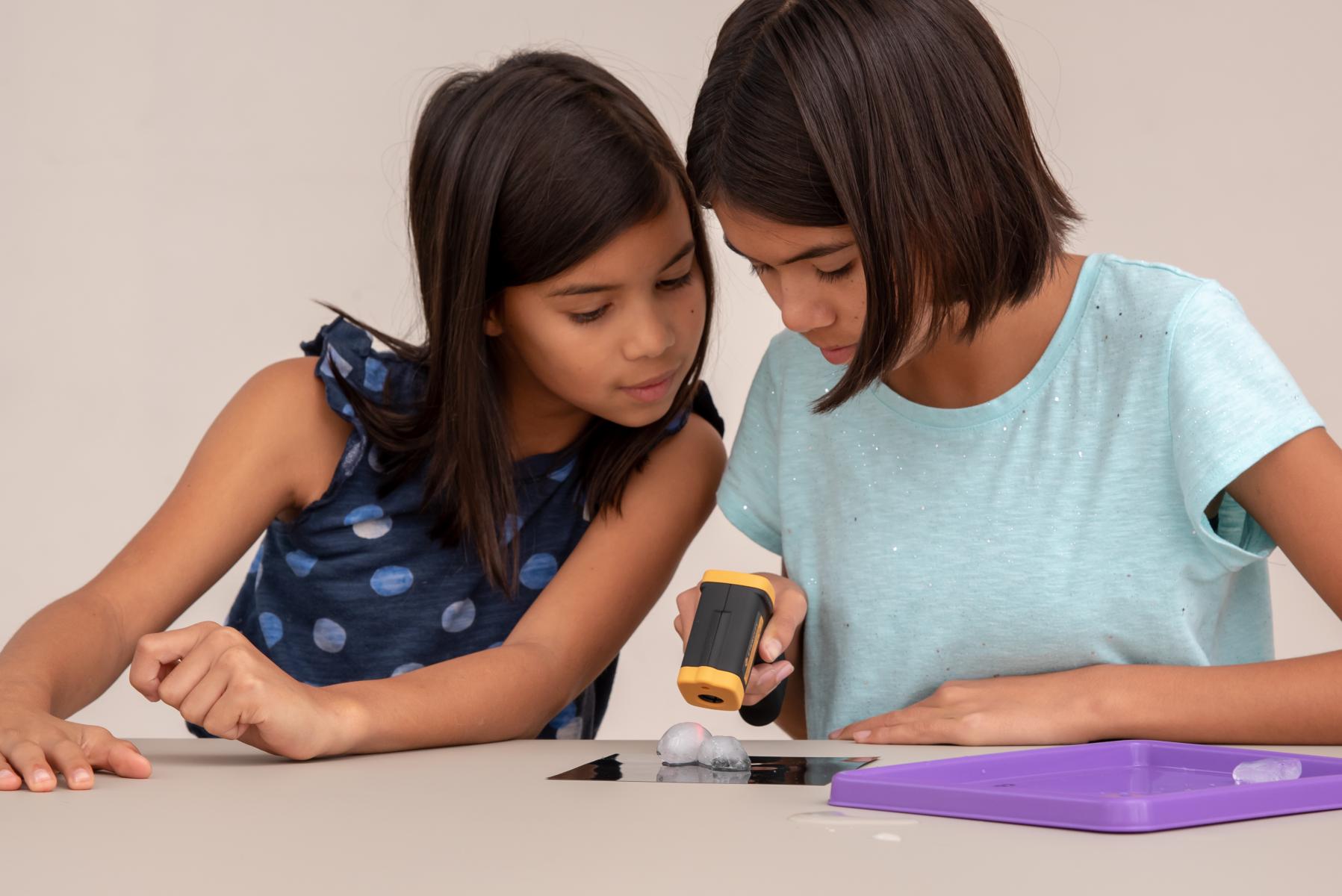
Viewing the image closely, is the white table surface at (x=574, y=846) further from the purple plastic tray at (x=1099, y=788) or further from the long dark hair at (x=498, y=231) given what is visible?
the long dark hair at (x=498, y=231)

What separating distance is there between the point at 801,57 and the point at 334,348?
52cm

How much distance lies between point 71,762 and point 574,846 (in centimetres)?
34

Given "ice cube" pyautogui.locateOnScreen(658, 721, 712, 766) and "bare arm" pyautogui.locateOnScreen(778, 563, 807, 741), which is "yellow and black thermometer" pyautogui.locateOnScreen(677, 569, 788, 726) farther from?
"bare arm" pyautogui.locateOnScreen(778, 563, 807, 741)

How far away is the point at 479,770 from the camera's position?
2.36 feet

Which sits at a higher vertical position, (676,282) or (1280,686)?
(676,282)

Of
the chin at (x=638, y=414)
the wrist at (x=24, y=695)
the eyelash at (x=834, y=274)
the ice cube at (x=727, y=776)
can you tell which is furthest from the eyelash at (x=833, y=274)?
the wrist at (x=24, y=695)

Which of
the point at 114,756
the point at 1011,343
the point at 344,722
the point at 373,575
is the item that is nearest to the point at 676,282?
the point at 1011,343

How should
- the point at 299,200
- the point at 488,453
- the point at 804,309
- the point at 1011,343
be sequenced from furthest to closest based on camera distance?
1. the point at 299,200
2. the point at 488,453
3. the point at 1011,343
4. the point at 804,309

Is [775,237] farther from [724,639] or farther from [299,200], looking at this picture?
[299,200]

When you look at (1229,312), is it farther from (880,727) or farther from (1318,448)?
(880,727)

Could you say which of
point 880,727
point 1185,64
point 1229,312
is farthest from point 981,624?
point 1185,64

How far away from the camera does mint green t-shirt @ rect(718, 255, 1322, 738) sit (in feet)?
3.01

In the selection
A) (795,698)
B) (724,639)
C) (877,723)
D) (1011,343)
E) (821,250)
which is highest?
(821,250)

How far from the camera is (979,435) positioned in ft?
3.35
